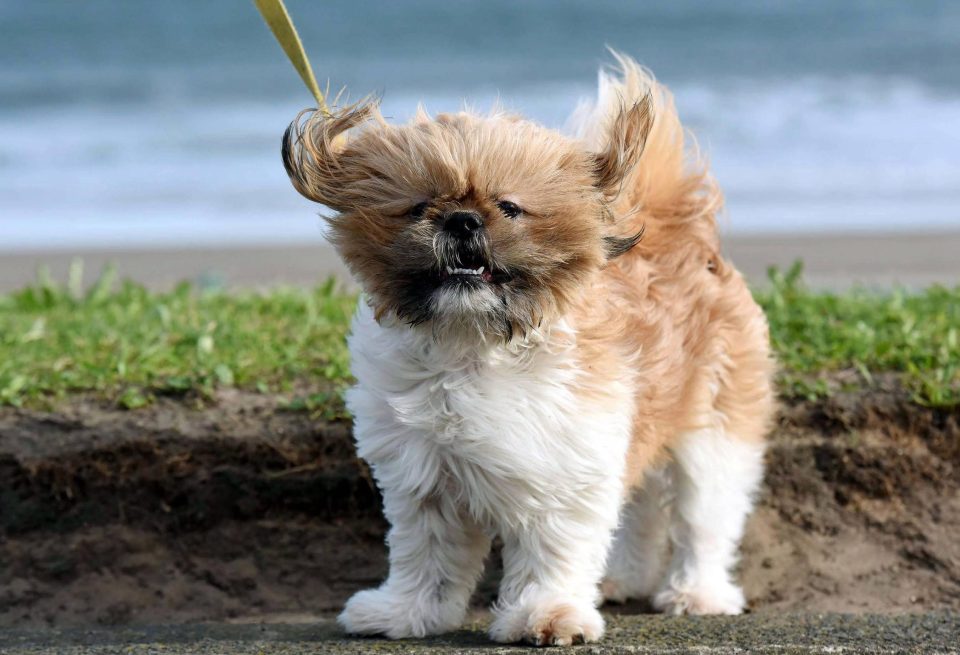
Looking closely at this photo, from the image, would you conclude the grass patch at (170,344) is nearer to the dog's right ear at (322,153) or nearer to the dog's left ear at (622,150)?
the dog's right ear at (322,153)

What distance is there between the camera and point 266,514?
5.25m

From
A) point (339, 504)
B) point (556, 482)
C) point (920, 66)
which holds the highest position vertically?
point (920, 66)

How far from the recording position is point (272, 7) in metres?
3.85

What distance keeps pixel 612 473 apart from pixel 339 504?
1.83 m

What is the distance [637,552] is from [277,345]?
212 centimetres

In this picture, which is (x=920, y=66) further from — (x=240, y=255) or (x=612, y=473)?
(x=612, y=473)

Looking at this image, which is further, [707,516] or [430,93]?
[430,93]

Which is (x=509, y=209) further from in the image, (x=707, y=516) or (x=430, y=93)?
(x=430, y=93)

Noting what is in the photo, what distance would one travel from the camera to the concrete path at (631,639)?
3525 millimetres

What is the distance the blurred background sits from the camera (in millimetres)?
15430

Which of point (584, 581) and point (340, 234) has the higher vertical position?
point (340, 234)

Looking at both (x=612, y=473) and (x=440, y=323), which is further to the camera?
(x=612, y=473)

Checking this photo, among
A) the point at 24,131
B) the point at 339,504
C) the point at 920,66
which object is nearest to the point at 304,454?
the point at 339,504

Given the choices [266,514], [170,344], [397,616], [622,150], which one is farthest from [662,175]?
[170,344]
